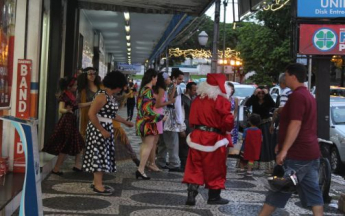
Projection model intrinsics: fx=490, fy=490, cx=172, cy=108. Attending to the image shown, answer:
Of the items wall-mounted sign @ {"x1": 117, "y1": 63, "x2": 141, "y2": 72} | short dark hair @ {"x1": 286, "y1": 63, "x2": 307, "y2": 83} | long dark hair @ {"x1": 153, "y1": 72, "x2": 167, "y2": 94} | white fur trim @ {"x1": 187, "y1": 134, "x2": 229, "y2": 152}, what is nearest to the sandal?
white fur trim @ {"x1": 187, "y1": 134, "x2": 229, "y2": 152}

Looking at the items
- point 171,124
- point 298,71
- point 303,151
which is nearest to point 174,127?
point 171,124

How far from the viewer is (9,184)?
5895 millimetres

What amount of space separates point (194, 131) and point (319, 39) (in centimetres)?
251

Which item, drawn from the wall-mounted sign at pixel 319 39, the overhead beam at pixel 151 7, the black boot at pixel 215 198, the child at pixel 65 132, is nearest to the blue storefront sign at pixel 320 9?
the wall-mounted sign at pixel 319 39

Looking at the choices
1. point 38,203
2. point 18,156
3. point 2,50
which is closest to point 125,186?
point 18,156

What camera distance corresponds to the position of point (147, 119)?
773 cm

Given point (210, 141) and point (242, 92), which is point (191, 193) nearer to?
point (210, 141)

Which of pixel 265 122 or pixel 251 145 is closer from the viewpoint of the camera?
pixel 251 145

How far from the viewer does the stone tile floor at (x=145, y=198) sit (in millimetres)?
5770

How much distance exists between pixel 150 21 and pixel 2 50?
8806 millimetres

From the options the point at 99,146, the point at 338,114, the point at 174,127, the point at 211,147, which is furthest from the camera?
the point at 338,114

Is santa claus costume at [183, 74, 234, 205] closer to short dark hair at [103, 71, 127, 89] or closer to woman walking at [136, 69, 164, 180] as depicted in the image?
short dark hair at [103, 71, 127, 89]

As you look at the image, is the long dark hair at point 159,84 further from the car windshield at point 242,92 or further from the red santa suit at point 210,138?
the car windshield at point 242,92

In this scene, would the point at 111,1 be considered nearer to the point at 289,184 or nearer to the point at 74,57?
the point at 74,57
